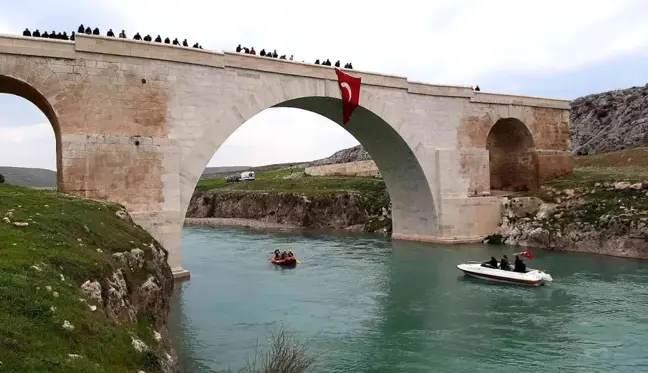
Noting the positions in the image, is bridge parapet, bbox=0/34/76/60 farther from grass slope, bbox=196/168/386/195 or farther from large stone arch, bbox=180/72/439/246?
grass slope, bbox=196/168/386/195

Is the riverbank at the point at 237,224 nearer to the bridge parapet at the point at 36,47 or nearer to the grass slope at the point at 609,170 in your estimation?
the grass slope at the point at 609,170

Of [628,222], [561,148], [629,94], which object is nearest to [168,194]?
[628,222]

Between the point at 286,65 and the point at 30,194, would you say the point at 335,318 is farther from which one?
the point at 286,65

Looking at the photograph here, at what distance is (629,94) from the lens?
46719 millimetres

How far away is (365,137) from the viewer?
27.3m

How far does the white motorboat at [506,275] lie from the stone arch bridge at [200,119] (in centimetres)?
797

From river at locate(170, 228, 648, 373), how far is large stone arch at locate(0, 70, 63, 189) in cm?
581

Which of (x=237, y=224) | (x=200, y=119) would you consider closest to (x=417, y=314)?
(x=200, y=119)

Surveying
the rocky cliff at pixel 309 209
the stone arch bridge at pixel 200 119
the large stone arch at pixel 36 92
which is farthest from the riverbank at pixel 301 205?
the large stone arch at pixel 36 92

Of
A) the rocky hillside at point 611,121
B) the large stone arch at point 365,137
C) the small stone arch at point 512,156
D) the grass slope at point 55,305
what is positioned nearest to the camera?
the grass slope at point 55,305

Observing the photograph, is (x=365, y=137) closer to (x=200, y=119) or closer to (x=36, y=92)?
(x=200, y=119)

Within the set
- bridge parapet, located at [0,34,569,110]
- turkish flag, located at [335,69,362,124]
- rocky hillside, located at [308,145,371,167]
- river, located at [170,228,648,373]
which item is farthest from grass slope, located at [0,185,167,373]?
rocky hillside, located at [308,145,371,167]

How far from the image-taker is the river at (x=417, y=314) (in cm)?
1103

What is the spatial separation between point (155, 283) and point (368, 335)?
5.10 m
